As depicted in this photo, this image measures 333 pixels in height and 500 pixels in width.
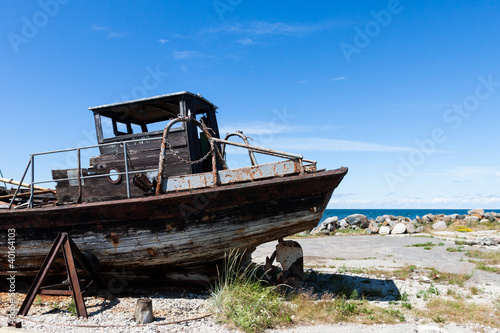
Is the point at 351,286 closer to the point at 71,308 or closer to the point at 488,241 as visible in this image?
the point at 71,308

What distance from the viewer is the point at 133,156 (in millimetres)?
6758

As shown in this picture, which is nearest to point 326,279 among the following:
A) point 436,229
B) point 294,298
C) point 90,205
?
point 294,298

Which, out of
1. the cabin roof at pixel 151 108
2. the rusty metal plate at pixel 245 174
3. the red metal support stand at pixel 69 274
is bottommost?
the red metal support stand at pixel 69 274

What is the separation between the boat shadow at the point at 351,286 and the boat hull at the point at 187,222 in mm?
1297

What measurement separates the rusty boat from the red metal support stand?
0.33 meters

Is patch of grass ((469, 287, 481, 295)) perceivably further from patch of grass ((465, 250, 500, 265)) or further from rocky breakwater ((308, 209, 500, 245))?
rocky breakwater ((308, 209, 500, 245))

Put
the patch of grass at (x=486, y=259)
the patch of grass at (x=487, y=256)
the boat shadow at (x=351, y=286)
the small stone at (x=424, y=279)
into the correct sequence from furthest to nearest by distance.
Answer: the patch of grass at (x=487, y=256) < the patch of grass at (x=486, y=259) < the small stone at (x=424, y=279) < the boat shadow at (x=351, y=286)

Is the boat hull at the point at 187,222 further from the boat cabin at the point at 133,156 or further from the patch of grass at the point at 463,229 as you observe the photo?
the patch of grass at the point at 463,229

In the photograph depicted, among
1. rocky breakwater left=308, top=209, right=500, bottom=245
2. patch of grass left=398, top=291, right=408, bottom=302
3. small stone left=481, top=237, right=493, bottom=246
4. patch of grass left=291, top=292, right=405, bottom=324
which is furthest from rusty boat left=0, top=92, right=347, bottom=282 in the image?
rocky breakwater left=308, top=209, right=500, bottom=245

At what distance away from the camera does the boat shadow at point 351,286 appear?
19.9 feet

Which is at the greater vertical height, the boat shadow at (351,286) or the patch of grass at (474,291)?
the boat shadow at (351,286)

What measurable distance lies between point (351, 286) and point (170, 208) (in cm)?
361

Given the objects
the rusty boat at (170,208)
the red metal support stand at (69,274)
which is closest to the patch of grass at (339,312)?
the rusty boat at (170,208)

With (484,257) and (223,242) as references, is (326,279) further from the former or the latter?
(484,257)
